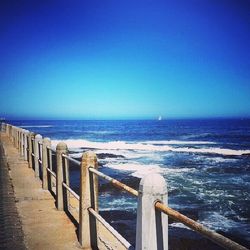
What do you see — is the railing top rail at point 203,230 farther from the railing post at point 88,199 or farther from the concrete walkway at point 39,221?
the concrete walkway at point 39,221

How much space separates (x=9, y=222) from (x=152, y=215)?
3503 millimetres

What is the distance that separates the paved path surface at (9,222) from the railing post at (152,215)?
2380 mm

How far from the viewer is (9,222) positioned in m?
5.14

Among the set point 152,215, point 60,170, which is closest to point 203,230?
point 152,215

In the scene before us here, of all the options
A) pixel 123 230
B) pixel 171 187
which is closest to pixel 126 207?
pixel 123 230

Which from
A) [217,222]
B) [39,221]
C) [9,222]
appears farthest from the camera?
[217,222]

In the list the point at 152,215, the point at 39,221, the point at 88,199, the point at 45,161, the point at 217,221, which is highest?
the point at 152,215

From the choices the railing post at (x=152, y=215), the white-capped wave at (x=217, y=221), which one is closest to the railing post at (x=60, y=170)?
the railing post at (x=152, y=215)

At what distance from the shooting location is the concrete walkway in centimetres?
441

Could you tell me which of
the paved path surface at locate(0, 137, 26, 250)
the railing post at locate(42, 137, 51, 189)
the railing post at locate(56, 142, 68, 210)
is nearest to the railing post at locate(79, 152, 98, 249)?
the paved path surface at locate(0, 137, 26, 250)

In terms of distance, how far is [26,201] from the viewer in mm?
6512

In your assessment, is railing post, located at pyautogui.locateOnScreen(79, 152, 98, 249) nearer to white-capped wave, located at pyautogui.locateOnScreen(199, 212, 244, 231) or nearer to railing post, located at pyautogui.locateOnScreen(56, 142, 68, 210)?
railing post, located at pyautogui.locateOnScreen(56, 142, 68, 210)

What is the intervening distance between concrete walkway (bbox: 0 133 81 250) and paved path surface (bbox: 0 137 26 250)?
0.04ft

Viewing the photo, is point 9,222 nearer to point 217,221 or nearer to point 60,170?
point 60,170
